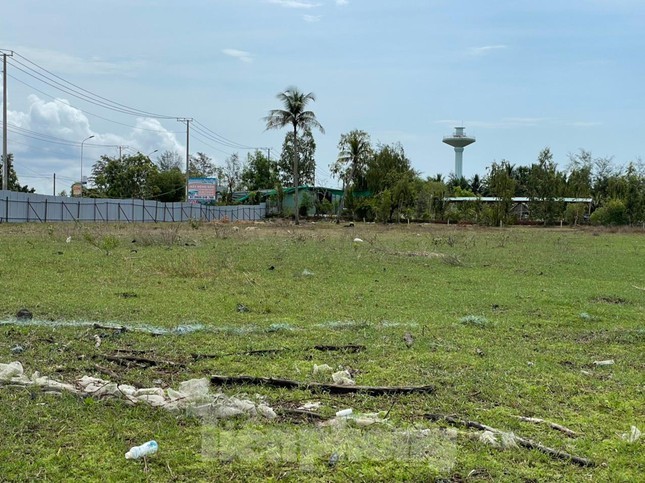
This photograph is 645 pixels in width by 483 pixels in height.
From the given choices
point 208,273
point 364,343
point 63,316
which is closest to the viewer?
point 364,343

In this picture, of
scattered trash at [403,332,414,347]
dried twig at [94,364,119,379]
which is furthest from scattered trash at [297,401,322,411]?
scattered trash at [403,332,414,347]

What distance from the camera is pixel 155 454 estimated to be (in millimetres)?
3678

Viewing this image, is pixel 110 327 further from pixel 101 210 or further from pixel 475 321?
pixel 101 210

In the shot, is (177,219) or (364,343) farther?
(177,219)

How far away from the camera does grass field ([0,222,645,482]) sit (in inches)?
143

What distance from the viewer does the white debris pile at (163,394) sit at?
4352mm

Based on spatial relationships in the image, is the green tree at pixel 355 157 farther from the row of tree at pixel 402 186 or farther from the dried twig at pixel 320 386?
the dried twig at pixel 320 386

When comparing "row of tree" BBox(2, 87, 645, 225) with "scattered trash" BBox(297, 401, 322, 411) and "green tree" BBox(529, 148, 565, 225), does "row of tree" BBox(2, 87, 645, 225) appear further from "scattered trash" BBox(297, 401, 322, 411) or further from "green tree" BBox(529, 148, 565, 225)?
"scattered trash" BBox(297, 401, 322, 411)

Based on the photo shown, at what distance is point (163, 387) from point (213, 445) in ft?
4.26

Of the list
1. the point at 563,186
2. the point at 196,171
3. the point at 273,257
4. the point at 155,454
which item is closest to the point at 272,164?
the point at 196,171

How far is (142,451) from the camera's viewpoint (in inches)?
144

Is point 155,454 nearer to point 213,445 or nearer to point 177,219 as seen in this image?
point 213,445

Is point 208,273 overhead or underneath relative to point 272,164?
underneath

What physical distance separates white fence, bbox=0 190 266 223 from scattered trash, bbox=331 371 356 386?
36005 mm
